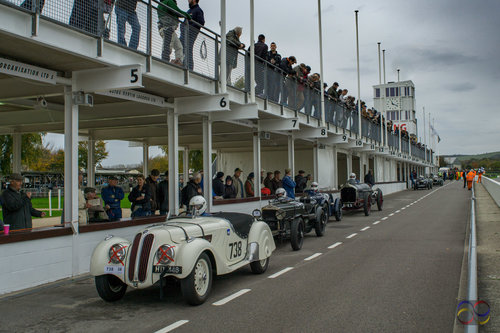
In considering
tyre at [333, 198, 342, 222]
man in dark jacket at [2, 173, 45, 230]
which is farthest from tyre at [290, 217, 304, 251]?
tyre at [333, 198, 342, 222]

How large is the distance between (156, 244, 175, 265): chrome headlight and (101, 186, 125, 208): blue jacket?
14.2ft

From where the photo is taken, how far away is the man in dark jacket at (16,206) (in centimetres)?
791

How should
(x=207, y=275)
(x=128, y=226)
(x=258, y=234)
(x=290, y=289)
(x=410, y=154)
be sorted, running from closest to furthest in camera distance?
1. (x=207, y=275)
2. (x=290, y=289)
3. (x=258, y=234)
4. (x=128, y=226)
5. (x=410, y=154)

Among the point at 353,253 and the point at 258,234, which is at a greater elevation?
the point at 258,234

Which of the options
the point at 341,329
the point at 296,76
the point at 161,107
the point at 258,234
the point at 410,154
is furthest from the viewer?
the point at 410,154

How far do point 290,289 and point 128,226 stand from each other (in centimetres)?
427

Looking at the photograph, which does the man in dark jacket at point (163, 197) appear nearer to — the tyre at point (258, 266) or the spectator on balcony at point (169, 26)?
the spectator on balcony at point (169, 26)

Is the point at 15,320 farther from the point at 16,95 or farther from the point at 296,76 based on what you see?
the point at 296,76

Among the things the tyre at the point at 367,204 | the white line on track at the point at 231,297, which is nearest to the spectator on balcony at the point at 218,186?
the white line on track at the point at 231,297

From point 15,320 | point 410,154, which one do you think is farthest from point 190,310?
point 410,154

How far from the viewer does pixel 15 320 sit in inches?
230

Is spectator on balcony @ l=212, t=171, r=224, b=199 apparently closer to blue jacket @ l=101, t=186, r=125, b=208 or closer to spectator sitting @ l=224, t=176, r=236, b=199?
spectator sitting @ l=224, t=176, r=236, b=199

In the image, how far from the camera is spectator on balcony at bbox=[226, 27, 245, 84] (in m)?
13.0

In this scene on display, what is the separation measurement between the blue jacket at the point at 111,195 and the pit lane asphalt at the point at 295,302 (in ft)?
7.56
